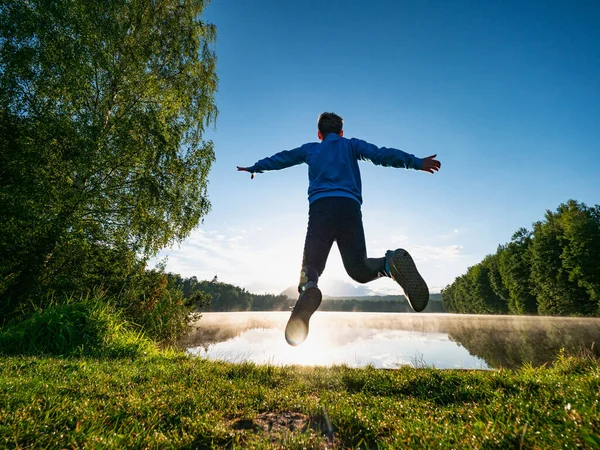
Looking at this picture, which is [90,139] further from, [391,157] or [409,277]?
[409,277]

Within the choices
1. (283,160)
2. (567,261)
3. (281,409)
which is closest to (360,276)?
(281,409)

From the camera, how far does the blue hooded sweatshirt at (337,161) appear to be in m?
3.46

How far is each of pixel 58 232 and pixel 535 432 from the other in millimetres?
10616

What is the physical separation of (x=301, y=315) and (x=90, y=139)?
900 centimetres

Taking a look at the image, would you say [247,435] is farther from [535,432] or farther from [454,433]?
[535,432]

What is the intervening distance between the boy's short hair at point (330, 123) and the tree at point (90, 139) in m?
7.93

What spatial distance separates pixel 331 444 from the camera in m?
1.79

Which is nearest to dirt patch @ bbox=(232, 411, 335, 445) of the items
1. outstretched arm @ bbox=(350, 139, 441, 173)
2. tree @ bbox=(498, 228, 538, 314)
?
outstretched arm @ bbox=(350, 139, 441, 173)

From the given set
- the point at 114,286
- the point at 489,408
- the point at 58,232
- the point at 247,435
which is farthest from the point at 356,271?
the point at 114,286

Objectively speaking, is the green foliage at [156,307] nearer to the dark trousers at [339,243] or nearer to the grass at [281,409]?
the grass at [281,409]

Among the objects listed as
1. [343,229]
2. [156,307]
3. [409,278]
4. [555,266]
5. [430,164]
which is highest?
[555,266]

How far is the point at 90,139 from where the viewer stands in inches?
341

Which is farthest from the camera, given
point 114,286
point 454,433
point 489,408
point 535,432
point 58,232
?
point 114,286

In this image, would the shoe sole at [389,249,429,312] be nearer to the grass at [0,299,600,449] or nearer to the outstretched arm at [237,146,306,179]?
the grass at [0,299,600,449]
